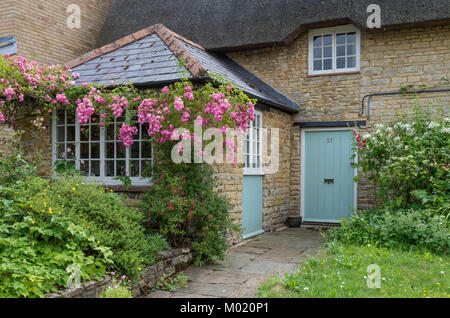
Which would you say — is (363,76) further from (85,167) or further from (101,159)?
(85,167)

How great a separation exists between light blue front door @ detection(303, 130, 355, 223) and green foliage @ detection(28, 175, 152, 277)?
5.61 m

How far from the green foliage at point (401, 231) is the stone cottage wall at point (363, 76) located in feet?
8.82

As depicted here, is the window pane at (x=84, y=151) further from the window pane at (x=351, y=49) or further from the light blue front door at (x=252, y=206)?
the window pane at (x=351, y=49)

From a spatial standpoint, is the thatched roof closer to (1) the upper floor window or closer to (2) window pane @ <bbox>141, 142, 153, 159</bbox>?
(1) the upper floor window

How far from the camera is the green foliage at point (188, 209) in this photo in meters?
5.92

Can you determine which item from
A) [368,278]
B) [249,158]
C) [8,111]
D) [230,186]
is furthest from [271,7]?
[368,278]

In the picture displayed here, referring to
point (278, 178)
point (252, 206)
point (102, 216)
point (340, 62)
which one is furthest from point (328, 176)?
point (102, 216)

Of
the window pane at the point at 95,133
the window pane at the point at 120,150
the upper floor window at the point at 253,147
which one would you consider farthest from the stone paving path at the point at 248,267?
the window pane at the point at 95,133

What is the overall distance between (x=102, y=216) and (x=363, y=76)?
6.94m

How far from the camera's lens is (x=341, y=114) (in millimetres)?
9594

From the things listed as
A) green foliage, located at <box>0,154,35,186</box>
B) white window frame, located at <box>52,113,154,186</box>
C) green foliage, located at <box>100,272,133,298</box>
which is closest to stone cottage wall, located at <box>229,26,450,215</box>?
white window frame, located at <box>52,113,154,186</box>

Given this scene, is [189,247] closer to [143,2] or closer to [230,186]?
[230,186]

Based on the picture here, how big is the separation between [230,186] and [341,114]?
12.5 feet

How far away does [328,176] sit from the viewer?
9.85m
